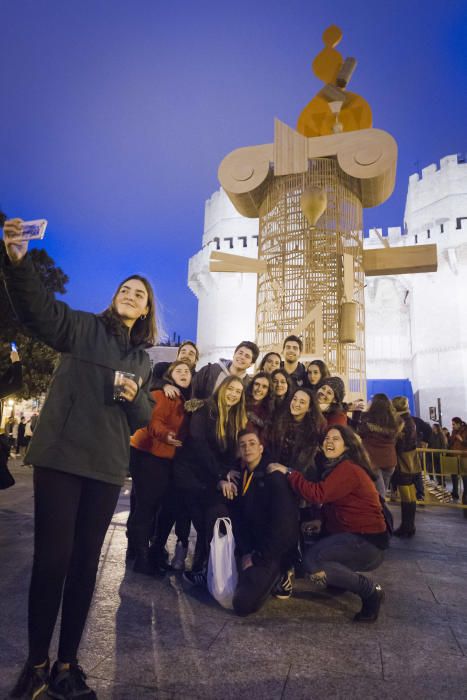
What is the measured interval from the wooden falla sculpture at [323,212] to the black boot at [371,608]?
5.67 metres

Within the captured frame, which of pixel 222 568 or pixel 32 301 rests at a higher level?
pixel 32 301

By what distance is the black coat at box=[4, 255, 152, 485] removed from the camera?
63.3 inches

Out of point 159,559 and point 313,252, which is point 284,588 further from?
point 313,252

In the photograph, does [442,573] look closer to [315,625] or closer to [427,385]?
[315,625]

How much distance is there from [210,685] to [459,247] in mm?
22666

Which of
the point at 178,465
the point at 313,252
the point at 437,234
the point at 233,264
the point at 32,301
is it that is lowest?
the point at 178,465

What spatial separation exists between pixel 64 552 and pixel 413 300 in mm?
22563

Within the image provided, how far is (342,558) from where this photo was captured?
2809 millimetres

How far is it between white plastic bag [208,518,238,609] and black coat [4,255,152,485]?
1.19 metres

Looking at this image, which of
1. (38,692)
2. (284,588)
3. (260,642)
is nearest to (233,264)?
(284,588)

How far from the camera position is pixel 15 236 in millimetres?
1493

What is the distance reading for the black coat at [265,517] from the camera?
2764 mm

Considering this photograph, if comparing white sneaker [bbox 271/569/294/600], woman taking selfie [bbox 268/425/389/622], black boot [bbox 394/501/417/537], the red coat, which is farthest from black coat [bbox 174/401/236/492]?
black boot [bbox 394/501/417/537]

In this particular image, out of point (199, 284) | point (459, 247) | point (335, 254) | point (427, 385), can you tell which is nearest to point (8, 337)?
point (335, 254)
